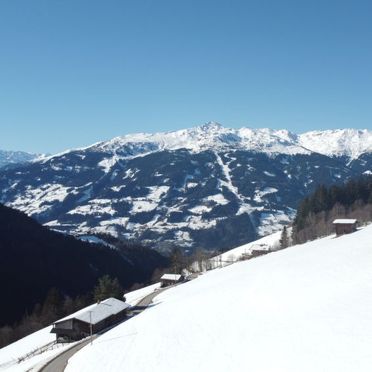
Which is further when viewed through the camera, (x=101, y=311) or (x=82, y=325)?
(x=101, y=311)

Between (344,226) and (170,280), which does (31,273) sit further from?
(344,226)

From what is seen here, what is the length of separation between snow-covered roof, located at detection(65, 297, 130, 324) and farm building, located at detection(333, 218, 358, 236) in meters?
58.4

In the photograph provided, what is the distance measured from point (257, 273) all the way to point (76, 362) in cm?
3884

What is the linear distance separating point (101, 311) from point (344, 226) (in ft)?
215

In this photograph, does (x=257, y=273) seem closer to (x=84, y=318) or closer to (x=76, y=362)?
(x=84, y=318)

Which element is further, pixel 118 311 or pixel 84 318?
pixel 118 311

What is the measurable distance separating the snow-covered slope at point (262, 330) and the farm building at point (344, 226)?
4073 centimetres

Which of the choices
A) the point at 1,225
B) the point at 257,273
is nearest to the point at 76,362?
the point at 257,273

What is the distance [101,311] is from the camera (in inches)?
2844

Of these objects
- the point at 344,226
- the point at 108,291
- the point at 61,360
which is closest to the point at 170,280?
the point at 108,291

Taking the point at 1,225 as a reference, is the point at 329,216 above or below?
below

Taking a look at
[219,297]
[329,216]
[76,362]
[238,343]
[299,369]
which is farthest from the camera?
[329,216]

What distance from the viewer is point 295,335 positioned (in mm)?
38312

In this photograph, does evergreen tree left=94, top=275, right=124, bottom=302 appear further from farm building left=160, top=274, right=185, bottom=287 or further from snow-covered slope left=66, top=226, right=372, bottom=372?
farm building left=160, top=274, right=185, bottom=287
